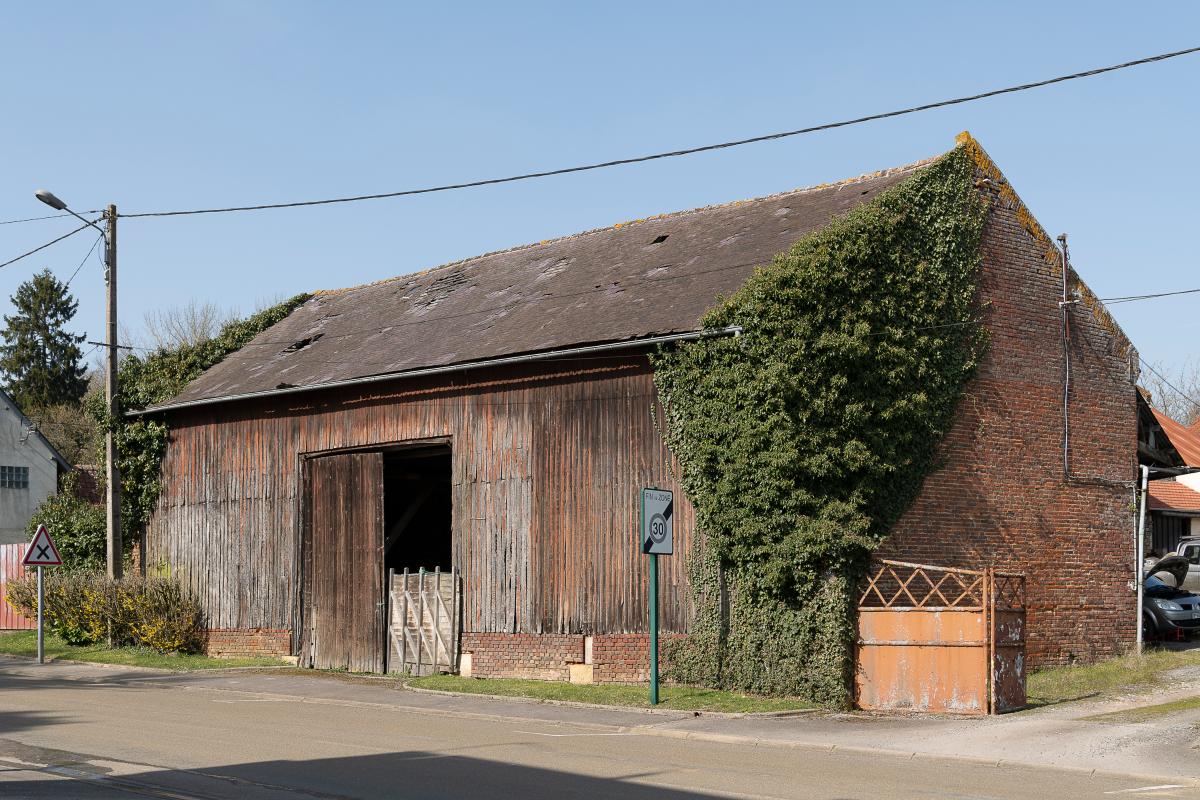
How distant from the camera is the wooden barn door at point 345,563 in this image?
2428 cm

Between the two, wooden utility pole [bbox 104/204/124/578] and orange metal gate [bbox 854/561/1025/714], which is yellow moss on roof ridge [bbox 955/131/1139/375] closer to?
orange metal gate [bbox 854/561/1025/714]

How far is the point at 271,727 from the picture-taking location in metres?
15.2

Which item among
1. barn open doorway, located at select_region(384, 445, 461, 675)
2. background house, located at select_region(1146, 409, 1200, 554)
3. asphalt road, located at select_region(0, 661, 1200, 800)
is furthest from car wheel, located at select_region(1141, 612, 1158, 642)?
background house, located at select_region(1146, 409, 1200, 554)

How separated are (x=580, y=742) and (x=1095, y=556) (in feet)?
41.1

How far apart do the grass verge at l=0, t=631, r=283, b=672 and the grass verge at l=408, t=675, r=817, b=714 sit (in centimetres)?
559

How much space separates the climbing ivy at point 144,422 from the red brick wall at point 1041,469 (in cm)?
1764

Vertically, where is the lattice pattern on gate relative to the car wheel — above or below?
above

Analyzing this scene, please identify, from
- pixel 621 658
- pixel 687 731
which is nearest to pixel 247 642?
pixel 621 658

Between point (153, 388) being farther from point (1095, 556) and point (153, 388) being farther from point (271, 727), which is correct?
point (1095, 556)

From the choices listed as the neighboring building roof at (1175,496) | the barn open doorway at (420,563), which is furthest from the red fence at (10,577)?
the neighboring building roof at (1175,496)

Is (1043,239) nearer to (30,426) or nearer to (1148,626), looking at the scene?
(1148,626)

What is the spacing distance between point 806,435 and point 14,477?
4272cm

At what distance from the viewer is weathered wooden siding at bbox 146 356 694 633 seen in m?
20.8

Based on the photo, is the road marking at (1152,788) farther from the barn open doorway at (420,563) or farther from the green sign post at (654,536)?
the barn open doorway at (420,563)
